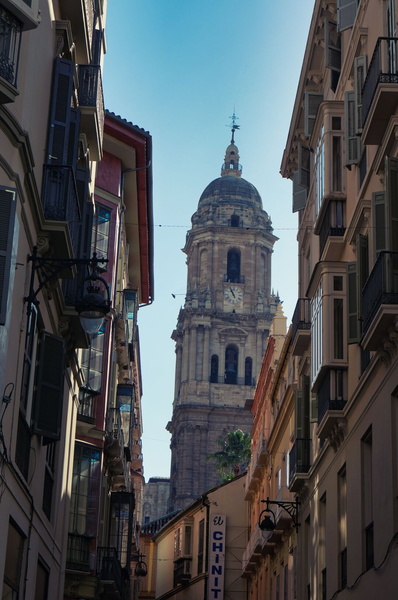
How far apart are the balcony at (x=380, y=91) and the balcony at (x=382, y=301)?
213 cm

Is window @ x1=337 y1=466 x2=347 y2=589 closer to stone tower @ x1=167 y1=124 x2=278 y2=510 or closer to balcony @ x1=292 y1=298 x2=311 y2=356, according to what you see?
balcony @ x1=292 y1=298 x2=311 y2=356

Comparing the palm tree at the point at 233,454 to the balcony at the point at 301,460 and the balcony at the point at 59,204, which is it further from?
the balcony at the point at 59,204

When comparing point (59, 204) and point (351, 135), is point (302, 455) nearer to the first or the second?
point (351, 135)

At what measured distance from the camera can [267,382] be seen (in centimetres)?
4334

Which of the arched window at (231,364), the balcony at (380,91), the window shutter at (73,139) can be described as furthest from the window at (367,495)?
the arched window at (231,364)

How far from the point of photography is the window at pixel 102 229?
2758 cm

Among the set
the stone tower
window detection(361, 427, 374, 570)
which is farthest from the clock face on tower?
window detection(361, 427, 374, 570)

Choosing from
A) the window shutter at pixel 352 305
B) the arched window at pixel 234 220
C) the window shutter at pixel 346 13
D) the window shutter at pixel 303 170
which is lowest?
the window shutter at pixel 352 305

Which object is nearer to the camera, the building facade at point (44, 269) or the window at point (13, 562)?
the building facade at point (44, 269)

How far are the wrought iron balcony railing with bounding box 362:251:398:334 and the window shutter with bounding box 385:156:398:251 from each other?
24 centimetres

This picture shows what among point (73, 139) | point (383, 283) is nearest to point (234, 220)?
point (73, 139)

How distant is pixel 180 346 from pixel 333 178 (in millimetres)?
81951

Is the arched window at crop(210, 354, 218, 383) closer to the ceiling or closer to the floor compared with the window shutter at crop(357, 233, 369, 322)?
closer to the ceiling

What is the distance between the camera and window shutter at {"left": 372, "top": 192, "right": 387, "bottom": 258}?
51.4ft
